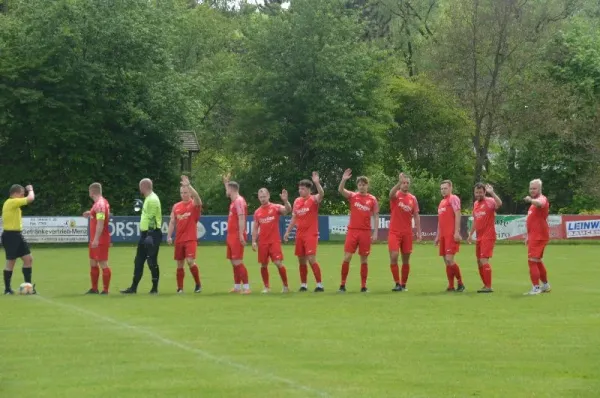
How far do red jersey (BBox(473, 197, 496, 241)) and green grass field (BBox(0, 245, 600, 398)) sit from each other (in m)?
1.09

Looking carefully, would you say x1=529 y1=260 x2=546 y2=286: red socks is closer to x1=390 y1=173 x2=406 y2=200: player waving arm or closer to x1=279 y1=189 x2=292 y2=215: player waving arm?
x1=390 y1=173 x2=406 y2=200: player waving arm

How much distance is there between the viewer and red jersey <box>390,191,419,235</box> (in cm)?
2159

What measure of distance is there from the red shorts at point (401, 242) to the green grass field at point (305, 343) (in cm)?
82

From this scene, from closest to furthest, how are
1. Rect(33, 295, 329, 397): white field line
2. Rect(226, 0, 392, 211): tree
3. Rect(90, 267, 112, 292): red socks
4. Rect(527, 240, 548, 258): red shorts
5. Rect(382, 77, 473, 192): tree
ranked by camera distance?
Rect(33, 295, 329, 397): white field line
Rect(527, 240, 548, 258): red shorts
Rect(90, 267, 112, 292): red socks
Rect(226, 0, 392, 211): tree
Rect(382, 77, 473, 192): tree

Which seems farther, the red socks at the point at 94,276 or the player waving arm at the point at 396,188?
the red socks at the point at 94,276

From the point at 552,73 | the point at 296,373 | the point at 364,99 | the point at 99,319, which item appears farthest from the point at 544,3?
the point at 296,373

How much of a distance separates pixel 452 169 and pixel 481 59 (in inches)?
375

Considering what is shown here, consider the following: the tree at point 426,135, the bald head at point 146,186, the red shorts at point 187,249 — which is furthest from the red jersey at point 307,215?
the tree at point 426,135

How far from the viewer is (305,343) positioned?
13.3m

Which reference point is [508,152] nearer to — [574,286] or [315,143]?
[315,143]

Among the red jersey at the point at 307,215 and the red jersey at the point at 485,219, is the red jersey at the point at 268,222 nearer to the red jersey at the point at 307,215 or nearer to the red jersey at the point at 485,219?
the red jersey at the point at 307,215

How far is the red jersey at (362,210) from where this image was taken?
21.4m

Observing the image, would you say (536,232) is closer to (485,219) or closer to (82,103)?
(485,219)

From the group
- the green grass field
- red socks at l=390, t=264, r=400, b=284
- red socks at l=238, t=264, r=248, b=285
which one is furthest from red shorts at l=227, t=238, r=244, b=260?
red socks at l=390, t=264, r=400, b=284
